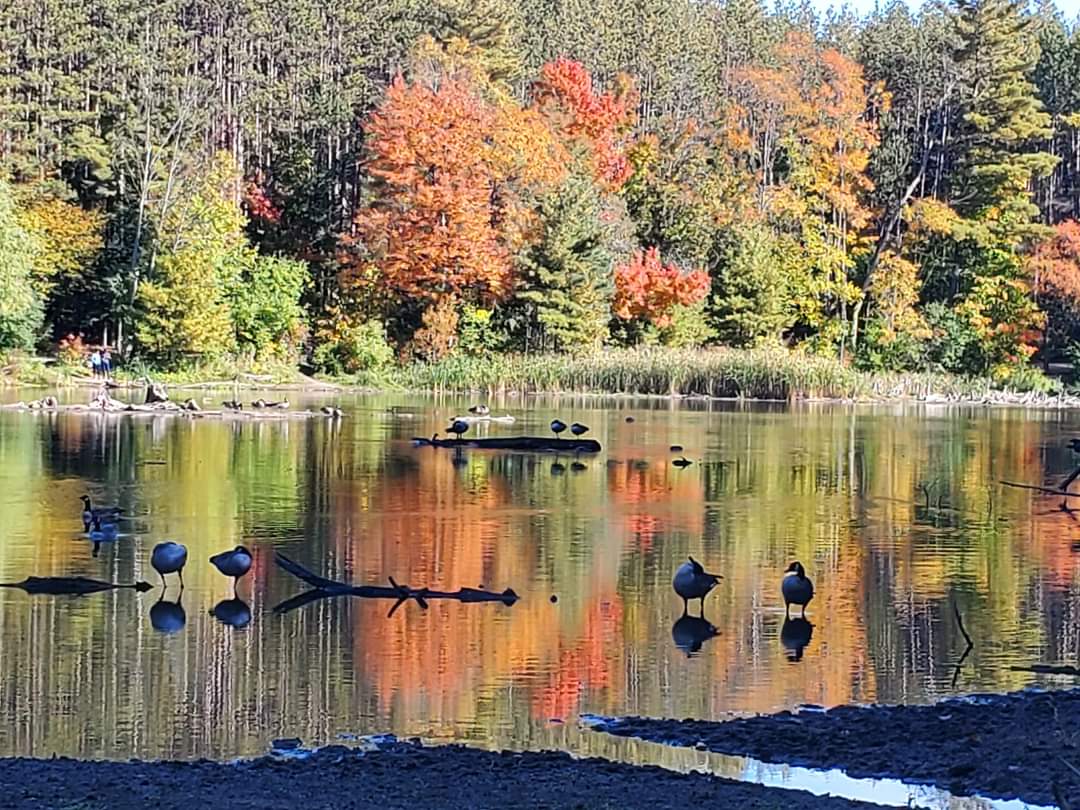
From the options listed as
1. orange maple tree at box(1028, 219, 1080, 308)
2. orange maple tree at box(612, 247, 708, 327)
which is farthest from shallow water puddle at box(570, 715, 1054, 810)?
orange maple tree at box(1028, 219, 1080, 308)

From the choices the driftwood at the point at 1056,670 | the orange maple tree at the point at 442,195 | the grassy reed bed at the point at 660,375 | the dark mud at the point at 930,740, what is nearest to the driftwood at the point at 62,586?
the dark mud at the point at 930,740

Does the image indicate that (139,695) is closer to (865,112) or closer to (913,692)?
(913,692)

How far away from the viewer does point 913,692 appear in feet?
37.1

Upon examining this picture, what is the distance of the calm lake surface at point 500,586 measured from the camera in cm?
1059

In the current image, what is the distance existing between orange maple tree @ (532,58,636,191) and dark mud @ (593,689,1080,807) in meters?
55.2

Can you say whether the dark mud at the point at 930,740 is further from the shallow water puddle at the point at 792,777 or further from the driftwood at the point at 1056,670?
the driftwood at the point at 1056,670

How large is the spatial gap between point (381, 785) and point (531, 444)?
22819mm

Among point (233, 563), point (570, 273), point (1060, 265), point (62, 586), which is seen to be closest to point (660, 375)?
point (570, 273)

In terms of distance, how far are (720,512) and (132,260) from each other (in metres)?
39.1

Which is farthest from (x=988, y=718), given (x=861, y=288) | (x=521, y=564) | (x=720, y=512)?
(x=861, y=288)

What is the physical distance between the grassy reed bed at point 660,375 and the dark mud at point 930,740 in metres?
42.9

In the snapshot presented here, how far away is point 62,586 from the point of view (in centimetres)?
1455

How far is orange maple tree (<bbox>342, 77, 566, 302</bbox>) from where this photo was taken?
188 feet

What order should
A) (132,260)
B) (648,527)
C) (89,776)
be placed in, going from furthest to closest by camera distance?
(132,260)
(648,527)
(89,776)
